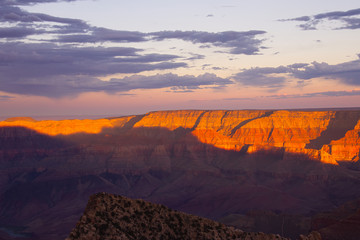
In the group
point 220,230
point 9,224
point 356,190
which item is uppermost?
point 220,230

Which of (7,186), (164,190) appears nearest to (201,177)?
(164,190)

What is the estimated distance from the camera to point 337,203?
14275 cm

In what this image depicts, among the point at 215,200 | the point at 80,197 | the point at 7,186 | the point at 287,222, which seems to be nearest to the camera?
the point at 287,222

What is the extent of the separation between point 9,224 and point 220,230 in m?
161

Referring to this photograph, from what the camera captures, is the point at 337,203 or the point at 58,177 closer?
the point at 337,203

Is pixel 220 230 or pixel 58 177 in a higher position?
pixel 220 230

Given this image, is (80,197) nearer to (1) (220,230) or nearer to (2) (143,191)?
(2) (143,191)

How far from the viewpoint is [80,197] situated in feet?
601

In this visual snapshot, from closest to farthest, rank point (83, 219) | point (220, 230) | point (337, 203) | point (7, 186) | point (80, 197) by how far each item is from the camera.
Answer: point (83, 219) → point (220, 230) → point (337, 203) → point (80, 197) → point (7, 186)

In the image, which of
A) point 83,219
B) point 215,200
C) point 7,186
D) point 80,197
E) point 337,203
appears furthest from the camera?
point 7,186

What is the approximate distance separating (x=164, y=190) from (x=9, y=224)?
54.2m

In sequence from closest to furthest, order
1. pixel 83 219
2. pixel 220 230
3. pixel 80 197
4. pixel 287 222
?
pixel 83 219
pixel 220 230
pixel 287 222
pixel 80 197

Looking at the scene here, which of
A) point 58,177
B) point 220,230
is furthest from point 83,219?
point 58,177

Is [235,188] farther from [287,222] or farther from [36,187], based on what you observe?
[36,187]
